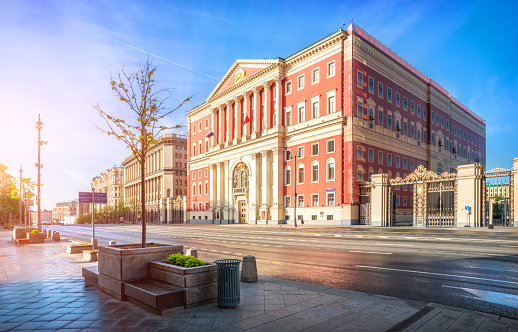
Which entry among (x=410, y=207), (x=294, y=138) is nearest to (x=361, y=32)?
(x=294, y=138)

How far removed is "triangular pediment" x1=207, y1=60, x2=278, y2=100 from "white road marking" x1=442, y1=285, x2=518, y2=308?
4583 cm

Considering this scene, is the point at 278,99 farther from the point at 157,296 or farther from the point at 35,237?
the point at 157,296

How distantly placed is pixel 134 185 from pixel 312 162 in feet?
329

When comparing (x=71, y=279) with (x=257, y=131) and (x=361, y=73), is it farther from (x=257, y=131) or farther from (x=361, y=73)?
(x=257, y=131)

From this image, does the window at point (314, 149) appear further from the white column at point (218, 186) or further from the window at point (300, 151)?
the white column at point (218, 186)

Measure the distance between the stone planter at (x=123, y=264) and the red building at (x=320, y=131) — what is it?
33.5m

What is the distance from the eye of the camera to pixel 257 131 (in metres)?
54.7

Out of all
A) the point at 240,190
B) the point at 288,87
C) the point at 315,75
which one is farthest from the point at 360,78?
the point at 240,190

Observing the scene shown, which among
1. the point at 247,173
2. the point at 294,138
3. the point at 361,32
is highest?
the point at 361,32

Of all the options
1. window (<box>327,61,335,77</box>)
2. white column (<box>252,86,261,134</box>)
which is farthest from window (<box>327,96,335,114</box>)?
white column (<box>252,86,261,134</box>)

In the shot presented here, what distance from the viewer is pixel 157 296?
664cm

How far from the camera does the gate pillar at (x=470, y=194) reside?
28.0 m

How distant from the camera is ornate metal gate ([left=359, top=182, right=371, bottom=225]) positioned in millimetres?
38500

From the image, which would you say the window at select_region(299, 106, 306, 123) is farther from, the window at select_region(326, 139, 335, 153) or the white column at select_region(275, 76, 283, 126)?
the window at select_region(326, 139, 335, 153)
